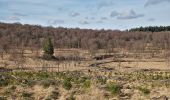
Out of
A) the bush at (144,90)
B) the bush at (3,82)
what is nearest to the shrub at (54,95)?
the bush at (3,82)

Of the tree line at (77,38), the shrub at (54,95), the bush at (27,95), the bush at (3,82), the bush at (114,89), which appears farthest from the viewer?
the tree line at (77,38)

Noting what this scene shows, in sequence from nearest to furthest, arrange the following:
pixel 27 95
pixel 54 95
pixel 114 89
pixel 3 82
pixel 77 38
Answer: pixel 54 95, pixel 27 95, pixel 114 89, pixel 3 82, pixel 77 38

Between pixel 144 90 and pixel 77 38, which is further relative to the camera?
pixel 77 38

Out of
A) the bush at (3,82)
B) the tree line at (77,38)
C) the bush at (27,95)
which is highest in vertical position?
the tree line at (77,38)

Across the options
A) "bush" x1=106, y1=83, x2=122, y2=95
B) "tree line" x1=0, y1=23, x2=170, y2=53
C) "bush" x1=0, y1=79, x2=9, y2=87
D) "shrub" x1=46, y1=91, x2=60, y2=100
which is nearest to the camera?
"shrub" x1=46, y1=91, x2=60, y2=100

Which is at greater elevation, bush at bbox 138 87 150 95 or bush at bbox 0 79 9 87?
bush at bbox 0 79 9 87

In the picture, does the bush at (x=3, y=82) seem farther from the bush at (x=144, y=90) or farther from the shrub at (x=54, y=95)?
the bush at (x=144, y=90)

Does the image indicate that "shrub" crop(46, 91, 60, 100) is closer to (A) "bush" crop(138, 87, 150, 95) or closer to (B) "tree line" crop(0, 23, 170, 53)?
(A) "bush" crop(138, 87, 150, 95)

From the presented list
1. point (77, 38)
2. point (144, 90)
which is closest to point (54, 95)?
point (144, 90)

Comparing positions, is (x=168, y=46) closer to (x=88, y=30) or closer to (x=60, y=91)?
(x=88, y=30)

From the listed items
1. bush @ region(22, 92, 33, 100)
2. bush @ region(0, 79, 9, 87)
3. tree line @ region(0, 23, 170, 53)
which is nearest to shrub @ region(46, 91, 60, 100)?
bush @ region(22, 92, 33, 100)

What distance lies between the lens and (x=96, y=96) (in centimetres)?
2003

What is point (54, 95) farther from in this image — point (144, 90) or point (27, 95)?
point (144, 90)

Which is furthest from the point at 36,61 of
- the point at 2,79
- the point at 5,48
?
the point at 2,79
